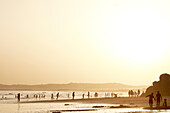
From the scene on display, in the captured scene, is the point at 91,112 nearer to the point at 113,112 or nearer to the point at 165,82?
the point at 113,112

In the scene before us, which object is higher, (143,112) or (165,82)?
(165,82)

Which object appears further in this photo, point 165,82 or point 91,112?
point 165,82

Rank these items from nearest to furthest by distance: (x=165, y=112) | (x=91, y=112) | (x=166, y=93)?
(x=165, y=112)
(x=91, y=112)
(x=166, y=93)

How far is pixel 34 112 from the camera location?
50.2 metres

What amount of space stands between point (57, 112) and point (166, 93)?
47.8 meters

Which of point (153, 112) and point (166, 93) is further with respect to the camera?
point (166, 93)

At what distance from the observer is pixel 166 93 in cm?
8969

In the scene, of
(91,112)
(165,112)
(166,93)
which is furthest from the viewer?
(166,93)

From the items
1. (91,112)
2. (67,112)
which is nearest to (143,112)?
(91,112)

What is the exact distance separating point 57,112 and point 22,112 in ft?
18.2

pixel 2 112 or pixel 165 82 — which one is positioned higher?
pixel 165 82

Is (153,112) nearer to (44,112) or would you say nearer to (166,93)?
(44,112)

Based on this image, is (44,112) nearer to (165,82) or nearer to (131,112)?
(131,112)

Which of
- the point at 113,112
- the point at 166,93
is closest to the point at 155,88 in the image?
the point at 166,93
